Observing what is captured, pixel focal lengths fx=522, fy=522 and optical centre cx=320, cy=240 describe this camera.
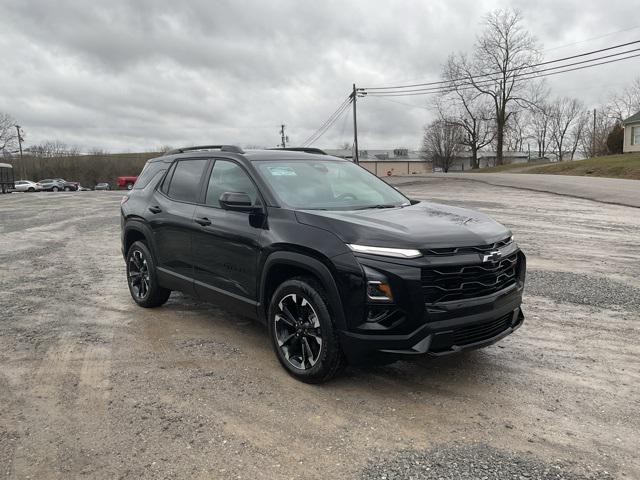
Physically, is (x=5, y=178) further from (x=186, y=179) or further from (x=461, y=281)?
(x=461, y=281)

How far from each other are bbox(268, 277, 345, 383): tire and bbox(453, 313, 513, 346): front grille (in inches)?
33.0

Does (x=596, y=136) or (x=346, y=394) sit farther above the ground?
(x=596, y=136)

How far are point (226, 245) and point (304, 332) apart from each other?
1.16m

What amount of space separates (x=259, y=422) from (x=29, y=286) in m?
5.55

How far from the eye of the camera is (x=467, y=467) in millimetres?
2924

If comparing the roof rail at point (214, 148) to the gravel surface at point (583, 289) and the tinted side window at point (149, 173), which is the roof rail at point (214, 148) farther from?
→ the gravel surface at point (583, 289)

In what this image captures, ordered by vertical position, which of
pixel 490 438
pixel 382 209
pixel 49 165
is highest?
pixel 49 165

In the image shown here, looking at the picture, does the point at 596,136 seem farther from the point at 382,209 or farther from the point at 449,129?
the point at 382,209

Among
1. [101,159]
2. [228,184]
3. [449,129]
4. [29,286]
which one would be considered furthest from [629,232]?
[101,159]

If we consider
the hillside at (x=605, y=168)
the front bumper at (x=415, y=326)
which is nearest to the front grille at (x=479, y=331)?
the front bumper at (x=415, y=326)

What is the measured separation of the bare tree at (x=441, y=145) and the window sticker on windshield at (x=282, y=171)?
81266 millimetres

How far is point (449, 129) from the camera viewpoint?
8200 centimetres

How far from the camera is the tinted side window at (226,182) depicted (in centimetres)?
471

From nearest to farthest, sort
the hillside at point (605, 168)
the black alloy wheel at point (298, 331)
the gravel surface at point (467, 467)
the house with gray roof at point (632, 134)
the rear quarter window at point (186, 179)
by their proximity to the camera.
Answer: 1. the gravel surface at point (467, 467)
2. the black alloy wheel at point (298, 331)
3. the rear quarter window at point (186, 179)
4. the hillside at point (605, 168)
5. the house with gray roof at point (632, 134)
